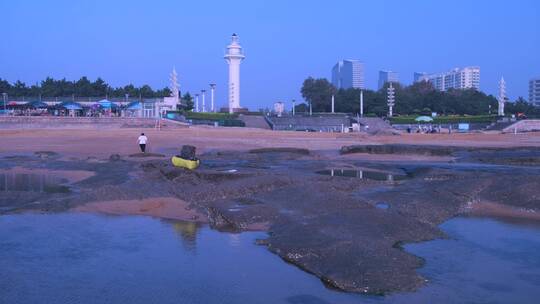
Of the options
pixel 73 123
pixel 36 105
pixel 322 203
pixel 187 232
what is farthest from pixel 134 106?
pixel 187 232

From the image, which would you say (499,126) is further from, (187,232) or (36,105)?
(187,232)

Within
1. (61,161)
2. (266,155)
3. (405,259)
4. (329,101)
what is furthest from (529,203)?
(329,101)

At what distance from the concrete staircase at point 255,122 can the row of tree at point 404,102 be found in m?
26.0

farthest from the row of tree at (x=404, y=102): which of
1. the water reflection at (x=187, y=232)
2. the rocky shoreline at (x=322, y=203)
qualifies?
the water reflection at (x=187, y=232)

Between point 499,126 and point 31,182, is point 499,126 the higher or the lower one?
the higher one

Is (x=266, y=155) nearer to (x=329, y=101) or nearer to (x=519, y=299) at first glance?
(x=519, y=299)

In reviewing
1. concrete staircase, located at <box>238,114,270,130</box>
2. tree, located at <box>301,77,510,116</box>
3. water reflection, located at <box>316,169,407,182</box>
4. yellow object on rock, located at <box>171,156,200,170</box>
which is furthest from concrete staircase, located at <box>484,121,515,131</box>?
yellow object on rock, located at <box>171,156,200,170</box>

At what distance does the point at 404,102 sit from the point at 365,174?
7767 cm

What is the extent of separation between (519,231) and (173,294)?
7.78m

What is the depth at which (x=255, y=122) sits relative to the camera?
70.4 meters

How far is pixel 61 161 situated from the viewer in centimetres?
2658

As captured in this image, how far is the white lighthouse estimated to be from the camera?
89.3m

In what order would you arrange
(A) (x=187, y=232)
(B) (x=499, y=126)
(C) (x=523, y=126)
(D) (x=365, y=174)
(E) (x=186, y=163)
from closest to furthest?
1. (A) (x=187, y=232)
2. (E) (x=186, y=163)
3. (D) (x=365, y=174)
4. (C) (x=523, y=126)
5. (B) (x=499, y=126)

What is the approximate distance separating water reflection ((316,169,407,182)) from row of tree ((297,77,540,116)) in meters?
70.4
